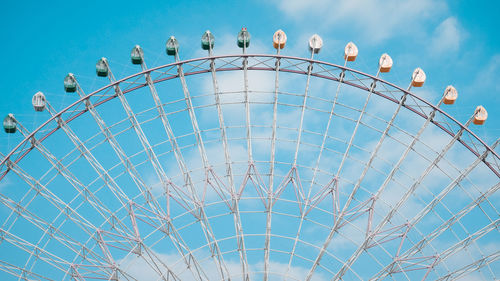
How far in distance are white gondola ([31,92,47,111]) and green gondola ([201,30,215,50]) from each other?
1322 centimetres

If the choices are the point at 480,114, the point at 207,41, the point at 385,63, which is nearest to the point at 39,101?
the point at 207,41

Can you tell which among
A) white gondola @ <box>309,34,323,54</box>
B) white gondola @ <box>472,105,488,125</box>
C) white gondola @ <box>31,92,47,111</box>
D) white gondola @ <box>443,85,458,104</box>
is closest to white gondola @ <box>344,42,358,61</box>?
white gondola @ <box>309,34,323,54</box>

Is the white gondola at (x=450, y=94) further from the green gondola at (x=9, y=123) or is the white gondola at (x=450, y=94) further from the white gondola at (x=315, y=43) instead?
the green gondola at (x=9, y=123)

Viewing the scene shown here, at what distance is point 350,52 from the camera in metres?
51.8

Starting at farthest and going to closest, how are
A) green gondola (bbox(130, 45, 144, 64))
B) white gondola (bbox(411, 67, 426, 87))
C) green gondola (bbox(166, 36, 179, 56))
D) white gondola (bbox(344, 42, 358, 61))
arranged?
green gondola (bbox(166, 36, 179, 56))
white gondola (bbox(344, 42, 358, 61))
green gondola (bbox(130, 45, 144, 64))
white gondola (bbox(411, 67, 426, 87))

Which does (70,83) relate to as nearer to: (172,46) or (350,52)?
(172,46)

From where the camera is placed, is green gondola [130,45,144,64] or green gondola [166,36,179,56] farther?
green gondola [166,36,179,56]

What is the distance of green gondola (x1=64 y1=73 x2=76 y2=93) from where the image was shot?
51.9 meters

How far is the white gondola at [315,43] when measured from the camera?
5200cm

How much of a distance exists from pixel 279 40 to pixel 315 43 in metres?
2.86

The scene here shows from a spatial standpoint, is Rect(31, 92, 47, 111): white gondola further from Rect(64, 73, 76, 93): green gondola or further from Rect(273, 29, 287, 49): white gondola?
Rect(273, 29, 287, 49): white gondola

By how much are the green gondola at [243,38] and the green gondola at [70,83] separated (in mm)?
13425

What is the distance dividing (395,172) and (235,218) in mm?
12832

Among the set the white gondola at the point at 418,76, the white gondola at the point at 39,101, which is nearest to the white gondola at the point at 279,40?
the white gondola at the point at 418,76
